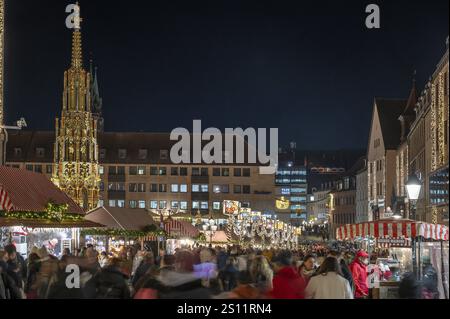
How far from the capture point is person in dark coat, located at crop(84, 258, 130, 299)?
11602 millimetres

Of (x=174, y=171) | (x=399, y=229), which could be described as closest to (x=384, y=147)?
(x=174, y=171)

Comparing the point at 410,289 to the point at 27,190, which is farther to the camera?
the point at 27,190

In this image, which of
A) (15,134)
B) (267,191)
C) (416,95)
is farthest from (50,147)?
(416,95)

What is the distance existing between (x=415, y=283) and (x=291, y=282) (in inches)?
56.7

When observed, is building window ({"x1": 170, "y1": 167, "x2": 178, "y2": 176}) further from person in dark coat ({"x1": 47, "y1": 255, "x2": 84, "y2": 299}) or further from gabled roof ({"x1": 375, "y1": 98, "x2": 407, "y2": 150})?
person in dark coat ({"x1": 47, "y1": 255, "x2": 84, "y2": 299})

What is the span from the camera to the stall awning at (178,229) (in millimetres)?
48016

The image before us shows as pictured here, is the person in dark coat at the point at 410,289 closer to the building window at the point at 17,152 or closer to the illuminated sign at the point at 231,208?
the illuminated sign at the point at 231,208

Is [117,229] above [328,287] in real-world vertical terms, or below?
above

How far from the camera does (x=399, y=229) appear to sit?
20.4 metres

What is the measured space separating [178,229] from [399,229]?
99.7 feet

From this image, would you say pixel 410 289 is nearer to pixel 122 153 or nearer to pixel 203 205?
pixel 203 205

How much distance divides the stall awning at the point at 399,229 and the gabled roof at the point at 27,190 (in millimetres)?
9520

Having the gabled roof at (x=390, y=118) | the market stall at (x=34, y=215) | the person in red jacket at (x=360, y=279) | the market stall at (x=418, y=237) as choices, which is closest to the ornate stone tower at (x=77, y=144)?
the market stall at (x=34, y=215)

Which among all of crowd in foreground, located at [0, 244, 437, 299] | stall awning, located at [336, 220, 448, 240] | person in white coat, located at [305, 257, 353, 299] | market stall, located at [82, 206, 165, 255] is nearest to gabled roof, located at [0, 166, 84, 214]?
market stall, located at [82, 206, 165, 255]
